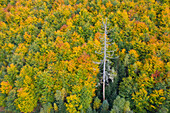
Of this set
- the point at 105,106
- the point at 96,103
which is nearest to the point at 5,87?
the point at 96,103

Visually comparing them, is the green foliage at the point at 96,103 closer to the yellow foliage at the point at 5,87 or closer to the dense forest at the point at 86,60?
the dense forest at the point at 86,60

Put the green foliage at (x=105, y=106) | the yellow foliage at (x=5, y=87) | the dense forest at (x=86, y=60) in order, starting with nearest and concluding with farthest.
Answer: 1. the green foliage at (x=105, y=106)
2. the dense forest at (x=86, y=60)
3. the yellow foliage at (x=5, y=87)

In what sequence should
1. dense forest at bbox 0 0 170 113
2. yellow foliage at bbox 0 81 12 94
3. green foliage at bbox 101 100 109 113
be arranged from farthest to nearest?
yellow foliage at bbox 0 81 12 94 < dense forest at bbox 0 0 170 113 < green foliage at bbox 101 100 109 113

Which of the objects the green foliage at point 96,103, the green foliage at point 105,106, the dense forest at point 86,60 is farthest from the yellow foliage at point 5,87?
the green foliage at point 105,106

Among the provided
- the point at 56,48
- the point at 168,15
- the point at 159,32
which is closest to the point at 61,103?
the point at 56,48

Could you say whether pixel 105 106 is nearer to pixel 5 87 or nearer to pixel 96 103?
pixel 96 103

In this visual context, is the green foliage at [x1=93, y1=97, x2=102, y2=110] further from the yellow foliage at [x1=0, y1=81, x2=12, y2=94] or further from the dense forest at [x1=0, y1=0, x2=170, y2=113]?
the yellow foliage at [x1=0, y1=81, x2=12, y2=94]

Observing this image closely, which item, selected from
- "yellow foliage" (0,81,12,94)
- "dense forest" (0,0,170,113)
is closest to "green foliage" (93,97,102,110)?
"dense forest" (0,0,170,113)

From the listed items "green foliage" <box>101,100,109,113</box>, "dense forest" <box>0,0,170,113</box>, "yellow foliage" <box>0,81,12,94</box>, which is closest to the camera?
"green foliage" <box>101,100,109,113</box>
